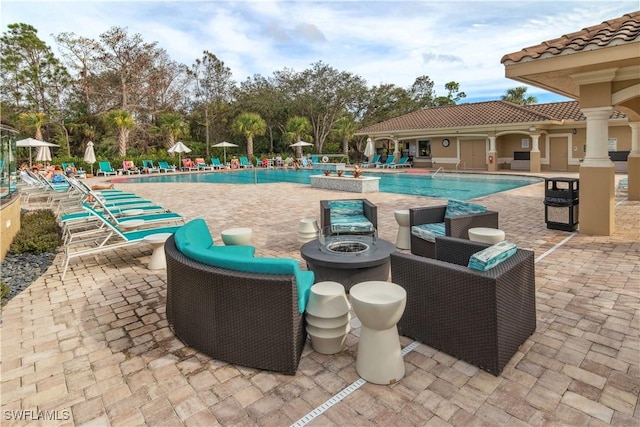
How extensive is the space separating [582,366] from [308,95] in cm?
3917

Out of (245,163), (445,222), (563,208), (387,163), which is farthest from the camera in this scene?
(245,163)

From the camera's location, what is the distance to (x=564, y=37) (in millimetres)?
6688

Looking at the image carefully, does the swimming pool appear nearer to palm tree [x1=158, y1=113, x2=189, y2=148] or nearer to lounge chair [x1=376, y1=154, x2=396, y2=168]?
lounge chair [x1=376, y1=154, x2=396, y2=168]

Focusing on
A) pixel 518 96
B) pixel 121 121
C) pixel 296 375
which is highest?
pixel 518 96

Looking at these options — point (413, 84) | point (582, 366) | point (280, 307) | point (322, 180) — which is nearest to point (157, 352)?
point (280, 307)

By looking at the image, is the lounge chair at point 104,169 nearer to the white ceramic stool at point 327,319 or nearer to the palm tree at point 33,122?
the palm tree at point 33,122

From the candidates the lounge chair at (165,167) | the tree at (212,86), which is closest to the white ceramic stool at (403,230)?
the lounge chair at (165,167)

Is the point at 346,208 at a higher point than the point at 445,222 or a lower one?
higher

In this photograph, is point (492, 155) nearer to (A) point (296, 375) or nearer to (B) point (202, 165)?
(B) point (202, 165)

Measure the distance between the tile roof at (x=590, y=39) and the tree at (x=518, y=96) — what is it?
43531 millimetres

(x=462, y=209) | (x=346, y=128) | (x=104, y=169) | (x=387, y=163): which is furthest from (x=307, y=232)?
(x=346, y=128)

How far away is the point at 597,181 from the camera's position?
7027 mm

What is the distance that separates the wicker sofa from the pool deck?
13cm

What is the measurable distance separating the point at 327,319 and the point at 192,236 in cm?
164
